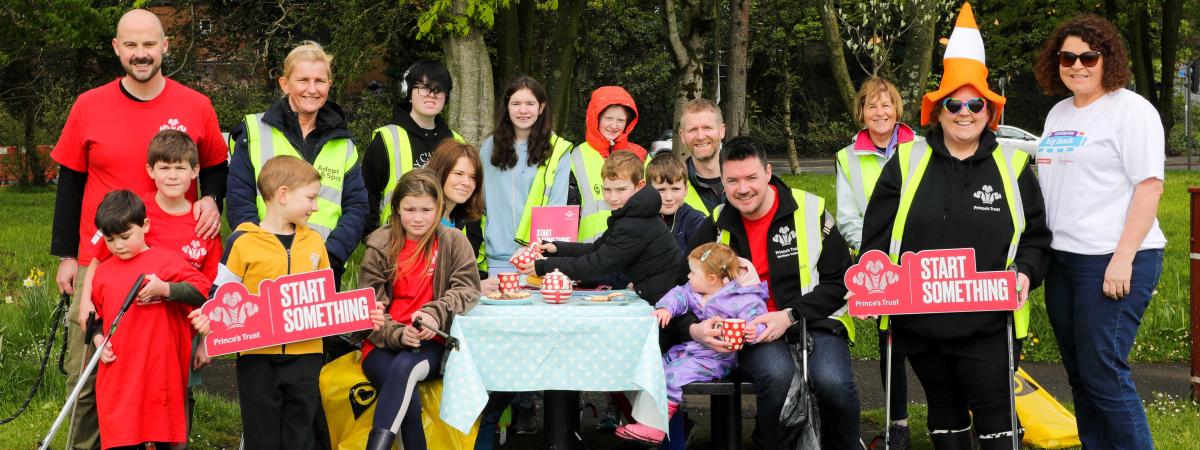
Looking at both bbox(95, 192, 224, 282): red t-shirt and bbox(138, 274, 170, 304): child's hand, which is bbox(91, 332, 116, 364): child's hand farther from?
bbox(95, 192, 224, 282): red t-shirt

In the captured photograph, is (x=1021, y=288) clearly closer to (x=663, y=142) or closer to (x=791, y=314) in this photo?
(x=791, y=314)

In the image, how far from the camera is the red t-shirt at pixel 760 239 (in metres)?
5.49

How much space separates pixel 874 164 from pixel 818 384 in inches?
56.9

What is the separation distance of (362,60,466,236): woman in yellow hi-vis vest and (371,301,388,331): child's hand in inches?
50.7

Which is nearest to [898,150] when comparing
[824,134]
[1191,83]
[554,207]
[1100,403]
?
[1100,403]

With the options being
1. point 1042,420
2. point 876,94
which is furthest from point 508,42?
point 1042,420

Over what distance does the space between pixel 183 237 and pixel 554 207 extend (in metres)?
1.87

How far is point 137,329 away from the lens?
199 inches

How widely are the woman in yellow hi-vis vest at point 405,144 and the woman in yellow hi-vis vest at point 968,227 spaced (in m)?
2.60

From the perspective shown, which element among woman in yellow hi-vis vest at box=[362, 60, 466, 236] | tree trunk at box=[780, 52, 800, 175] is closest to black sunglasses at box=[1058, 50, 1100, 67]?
woman in yellow hi-vis vest at box=[362, 60, 466, 236]

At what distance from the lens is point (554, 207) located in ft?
20.3

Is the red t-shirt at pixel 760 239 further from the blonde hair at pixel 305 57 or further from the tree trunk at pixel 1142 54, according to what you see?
the tree trunk at pixel 1142 54

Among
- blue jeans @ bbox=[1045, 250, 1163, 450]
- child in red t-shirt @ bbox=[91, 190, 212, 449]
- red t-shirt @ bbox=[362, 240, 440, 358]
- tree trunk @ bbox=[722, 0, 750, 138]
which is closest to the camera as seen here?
blue jeans @ bbox=[1045, 250, 1163, 450]

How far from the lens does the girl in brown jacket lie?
5.20 metres
